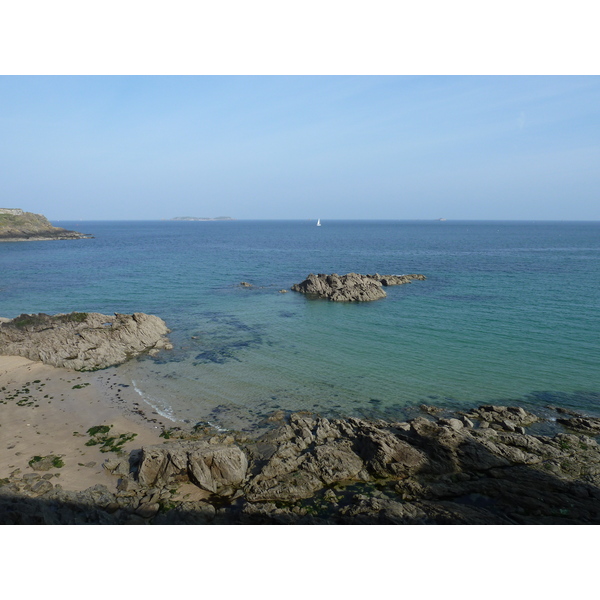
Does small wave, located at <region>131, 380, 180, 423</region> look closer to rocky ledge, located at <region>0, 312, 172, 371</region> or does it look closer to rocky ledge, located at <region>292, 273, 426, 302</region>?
rocky ledge, located at <region>0, 312, 172, 371</region>

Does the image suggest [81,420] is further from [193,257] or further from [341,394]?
[193,257]

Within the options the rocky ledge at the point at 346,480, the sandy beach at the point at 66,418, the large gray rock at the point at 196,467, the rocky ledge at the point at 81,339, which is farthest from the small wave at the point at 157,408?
the rocky ledge at the point at 81,339

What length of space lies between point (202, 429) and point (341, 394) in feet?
27.6

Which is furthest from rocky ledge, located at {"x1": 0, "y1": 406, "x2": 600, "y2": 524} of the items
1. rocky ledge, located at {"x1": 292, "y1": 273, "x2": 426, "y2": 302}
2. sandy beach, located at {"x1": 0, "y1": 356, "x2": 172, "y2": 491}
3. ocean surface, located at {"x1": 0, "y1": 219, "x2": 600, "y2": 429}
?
rocky ledge, located at {"x1": 292, "y1": 273, "x2": 426, "y2": 302}

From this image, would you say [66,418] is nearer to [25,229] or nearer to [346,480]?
[346,480]

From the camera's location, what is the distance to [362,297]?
48.8 metres

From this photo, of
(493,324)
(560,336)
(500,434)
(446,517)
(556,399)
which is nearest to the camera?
(446,517)

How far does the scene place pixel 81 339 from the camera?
30.1 meters

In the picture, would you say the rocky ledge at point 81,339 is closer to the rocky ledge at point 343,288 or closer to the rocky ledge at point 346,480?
the rocky ledge at point 346,480

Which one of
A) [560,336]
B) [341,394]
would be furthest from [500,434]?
[560,336]

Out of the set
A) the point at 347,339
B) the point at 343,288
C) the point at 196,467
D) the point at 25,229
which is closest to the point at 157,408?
the point at 196,467

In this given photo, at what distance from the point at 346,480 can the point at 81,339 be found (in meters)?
23.8

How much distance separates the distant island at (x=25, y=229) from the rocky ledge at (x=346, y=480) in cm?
14461

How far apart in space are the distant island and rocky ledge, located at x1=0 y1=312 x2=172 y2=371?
120m
